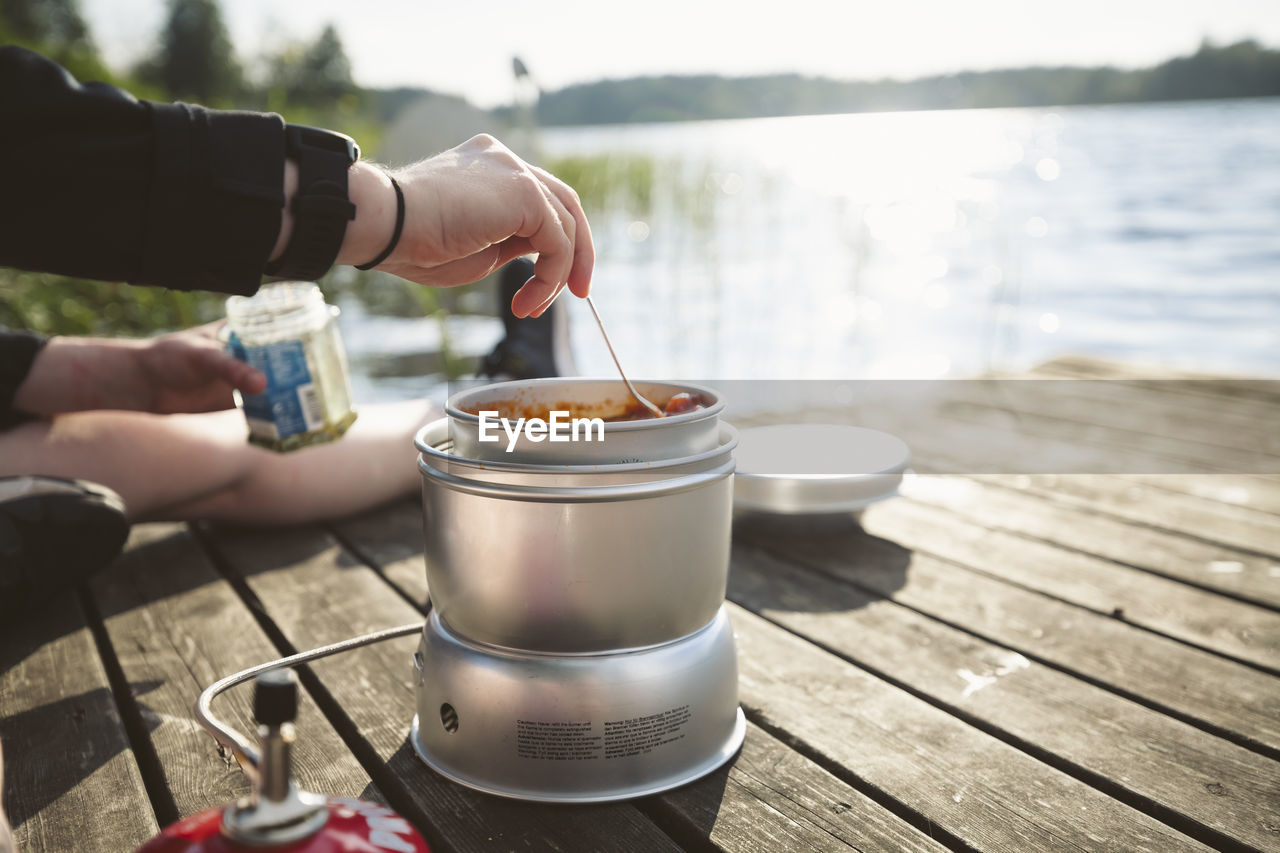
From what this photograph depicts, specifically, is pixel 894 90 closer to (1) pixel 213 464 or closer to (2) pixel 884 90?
(2) pixel 884 90

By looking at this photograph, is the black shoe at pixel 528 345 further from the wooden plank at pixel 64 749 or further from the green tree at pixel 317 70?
the green tree at pixel 317 70

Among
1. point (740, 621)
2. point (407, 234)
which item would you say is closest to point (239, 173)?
point (407, 234)

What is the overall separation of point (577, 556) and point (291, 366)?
61 centimetres

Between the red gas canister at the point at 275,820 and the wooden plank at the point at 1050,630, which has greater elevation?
the red gas canister at the point at 275,820

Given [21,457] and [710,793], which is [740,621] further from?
[21,457]

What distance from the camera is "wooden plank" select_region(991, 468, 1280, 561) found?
1.56 metres

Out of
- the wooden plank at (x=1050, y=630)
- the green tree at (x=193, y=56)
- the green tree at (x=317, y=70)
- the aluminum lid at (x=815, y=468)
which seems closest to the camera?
the wooden plank at (x=1050, y=630)

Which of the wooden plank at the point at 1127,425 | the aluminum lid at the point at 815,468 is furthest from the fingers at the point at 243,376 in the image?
the wooden plank at the point at 1127,425

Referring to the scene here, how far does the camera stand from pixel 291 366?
3.93 ft

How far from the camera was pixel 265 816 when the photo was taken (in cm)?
49

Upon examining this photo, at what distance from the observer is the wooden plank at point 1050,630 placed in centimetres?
103

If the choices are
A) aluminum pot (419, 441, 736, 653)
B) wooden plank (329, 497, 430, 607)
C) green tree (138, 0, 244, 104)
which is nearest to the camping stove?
aluminum pot (419, 441, 736, 653)

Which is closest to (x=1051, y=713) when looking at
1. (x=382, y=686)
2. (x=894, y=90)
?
(x=382, y=686)

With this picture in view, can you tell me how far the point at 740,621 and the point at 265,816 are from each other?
2.79 ft
